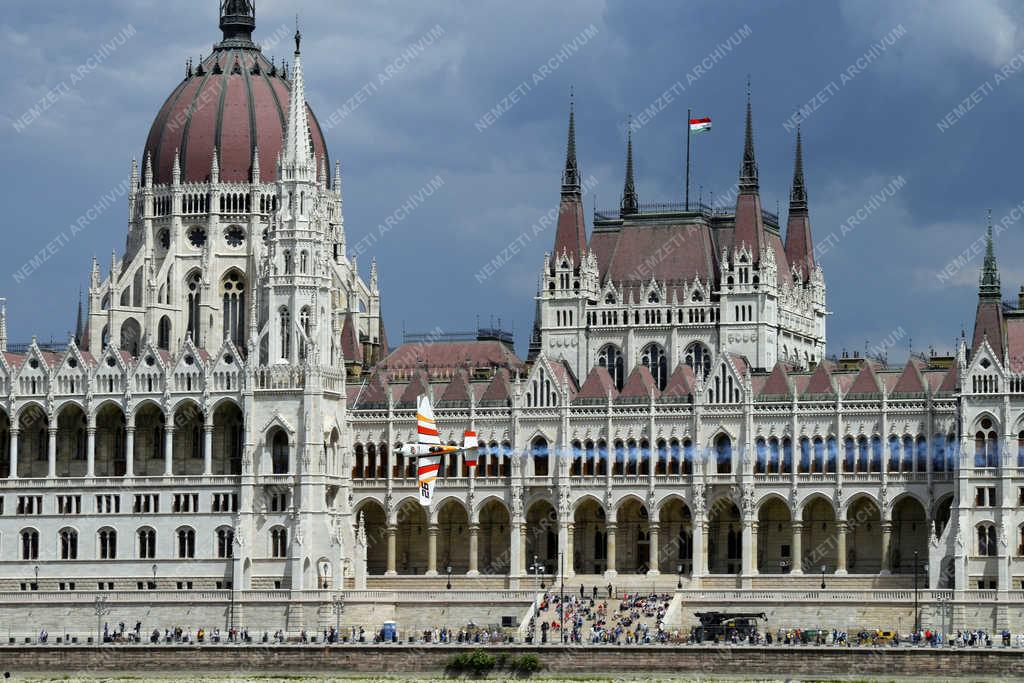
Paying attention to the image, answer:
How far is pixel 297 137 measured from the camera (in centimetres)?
16988

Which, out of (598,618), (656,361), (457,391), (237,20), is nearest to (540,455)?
(457,391)

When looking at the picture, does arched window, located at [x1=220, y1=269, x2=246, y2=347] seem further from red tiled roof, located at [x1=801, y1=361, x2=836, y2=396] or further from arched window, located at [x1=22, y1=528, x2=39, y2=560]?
red tiled roof, located at [x1=801, y1=361, x2=836, y2=396]

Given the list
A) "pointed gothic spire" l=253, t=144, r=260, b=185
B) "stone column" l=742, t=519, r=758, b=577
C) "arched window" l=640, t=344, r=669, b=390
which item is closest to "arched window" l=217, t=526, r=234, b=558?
"pointed gothic spire" l=253, t=144, r=260, b=185

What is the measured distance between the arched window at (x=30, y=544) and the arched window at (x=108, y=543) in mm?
4130

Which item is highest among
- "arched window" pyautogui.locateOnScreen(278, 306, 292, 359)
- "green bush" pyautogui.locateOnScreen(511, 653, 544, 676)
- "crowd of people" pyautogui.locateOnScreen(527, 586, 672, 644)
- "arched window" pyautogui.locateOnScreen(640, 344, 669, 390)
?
"arched window" pyautogui.locateOnScreen(278, 306, 292, 359)

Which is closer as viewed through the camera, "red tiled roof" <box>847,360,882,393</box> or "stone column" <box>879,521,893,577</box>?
"stone column" <box>879,521,893,577</box>

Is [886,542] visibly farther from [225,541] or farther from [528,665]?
[225,541]

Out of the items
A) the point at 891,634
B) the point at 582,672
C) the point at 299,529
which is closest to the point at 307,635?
the point at 299,529

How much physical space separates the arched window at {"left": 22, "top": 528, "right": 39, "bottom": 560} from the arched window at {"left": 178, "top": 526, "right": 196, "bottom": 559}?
9.13 m

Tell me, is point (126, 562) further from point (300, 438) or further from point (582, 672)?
point (582, 672)

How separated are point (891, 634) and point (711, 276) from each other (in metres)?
34.3

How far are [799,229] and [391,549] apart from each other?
111 ft

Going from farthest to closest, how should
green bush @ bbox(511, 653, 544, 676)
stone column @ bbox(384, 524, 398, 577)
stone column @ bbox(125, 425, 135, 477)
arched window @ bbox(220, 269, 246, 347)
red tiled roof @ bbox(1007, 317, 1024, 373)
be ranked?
1. arched window @ bbox(220, 269, 246, 347)
2. stone column @ bbox(125, 425, 135, 477)
3. stone column @ bbox(384, 524, 398, 577)
4. red tiled roof @ bbox(1007, 317, 1024, 373)
5. green bush @ bbox(511, 653, 544, 676)

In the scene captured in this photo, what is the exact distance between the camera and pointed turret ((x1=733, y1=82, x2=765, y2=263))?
16925 cm
